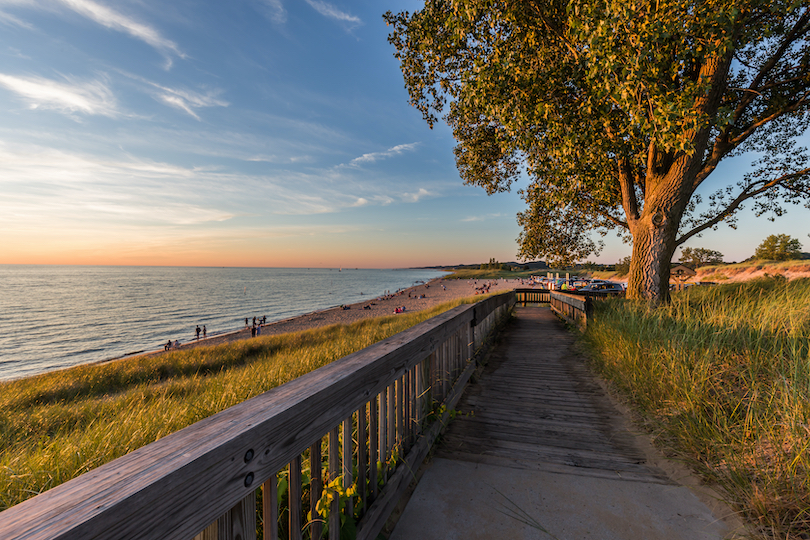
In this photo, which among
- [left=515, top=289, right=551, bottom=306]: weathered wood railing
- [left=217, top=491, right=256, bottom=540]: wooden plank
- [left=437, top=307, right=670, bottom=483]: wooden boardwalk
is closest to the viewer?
[left=217, top=491, right=256, bottom=540]: wooden plank

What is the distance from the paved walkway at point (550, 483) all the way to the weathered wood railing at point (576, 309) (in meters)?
4.52

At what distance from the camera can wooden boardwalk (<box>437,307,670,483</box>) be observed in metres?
3.17

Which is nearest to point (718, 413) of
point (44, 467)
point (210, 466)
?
point (210, 466)

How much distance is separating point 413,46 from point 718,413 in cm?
988

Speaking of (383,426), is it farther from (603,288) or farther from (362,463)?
(603,288)

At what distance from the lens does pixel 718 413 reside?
3094 mm

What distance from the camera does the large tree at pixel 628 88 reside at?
219 inches

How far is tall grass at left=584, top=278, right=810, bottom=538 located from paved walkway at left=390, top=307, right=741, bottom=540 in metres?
0.28

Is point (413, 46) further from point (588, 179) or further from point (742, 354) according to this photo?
point (742, 354)

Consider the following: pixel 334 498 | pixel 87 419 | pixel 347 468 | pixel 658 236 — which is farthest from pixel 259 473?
pixel 658 236

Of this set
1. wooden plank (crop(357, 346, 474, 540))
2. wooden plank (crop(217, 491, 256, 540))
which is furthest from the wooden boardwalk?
wooden plank (crop(217, 491, 256, 540))

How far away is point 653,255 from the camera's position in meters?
7.93

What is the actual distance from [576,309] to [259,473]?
10.7 meters

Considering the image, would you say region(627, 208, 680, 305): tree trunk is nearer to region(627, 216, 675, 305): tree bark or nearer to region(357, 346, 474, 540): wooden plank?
region(627, 216, 675, 305): tree bark
